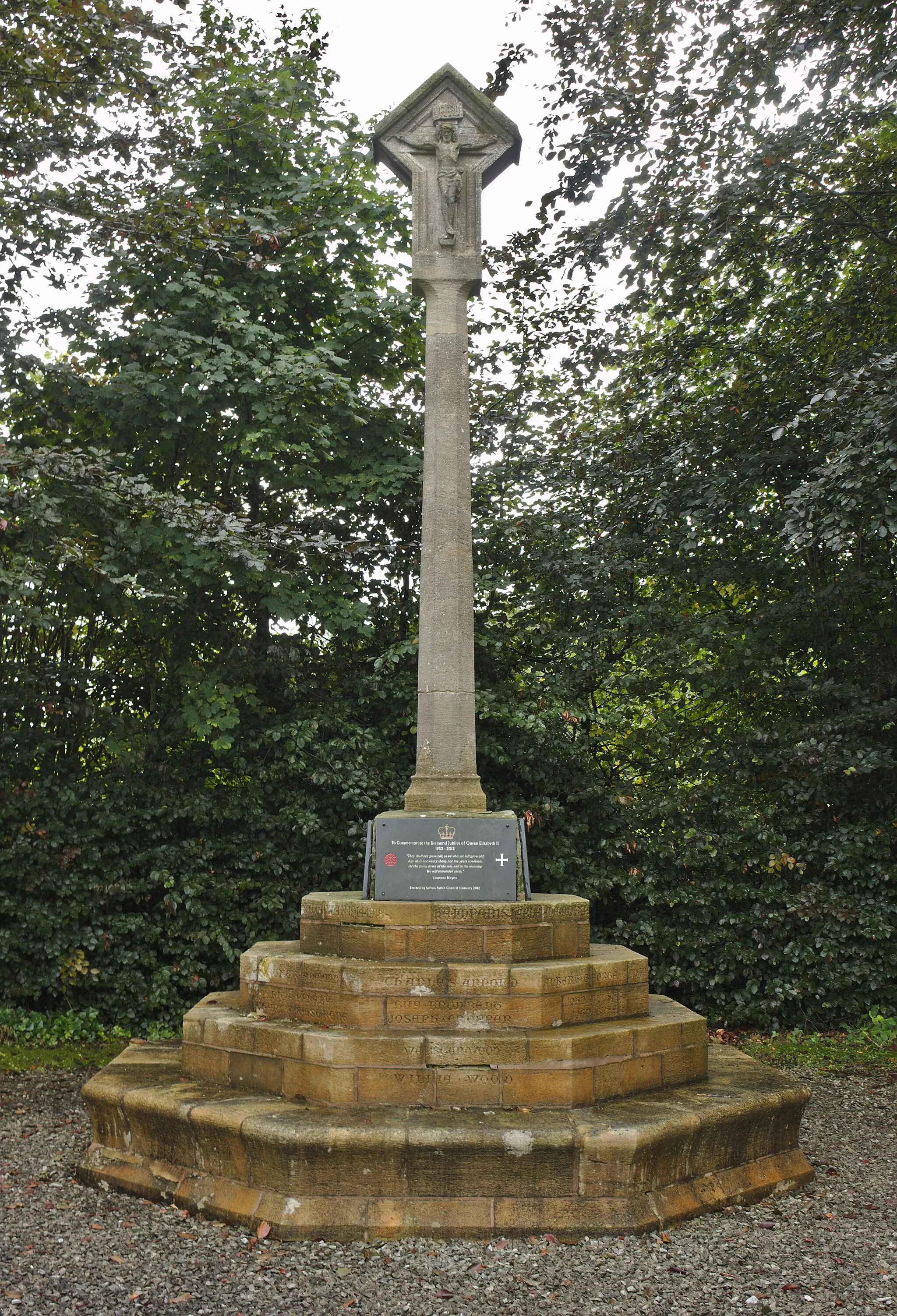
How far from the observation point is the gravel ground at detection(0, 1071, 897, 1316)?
396 cm

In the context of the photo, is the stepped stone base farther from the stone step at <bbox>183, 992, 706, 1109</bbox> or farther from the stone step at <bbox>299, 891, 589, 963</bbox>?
the stone step at <bbox>299, 891, 589, 963</bbox>

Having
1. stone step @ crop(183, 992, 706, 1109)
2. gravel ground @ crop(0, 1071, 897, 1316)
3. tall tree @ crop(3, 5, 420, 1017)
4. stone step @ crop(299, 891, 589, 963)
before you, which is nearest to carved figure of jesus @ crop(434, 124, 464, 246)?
tall tree @ crop(3, 5, 420, 1017)

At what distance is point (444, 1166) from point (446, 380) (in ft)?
15.3

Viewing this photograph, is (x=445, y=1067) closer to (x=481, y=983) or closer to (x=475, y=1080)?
(x=475, y=1080)

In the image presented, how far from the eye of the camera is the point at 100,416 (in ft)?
33.3

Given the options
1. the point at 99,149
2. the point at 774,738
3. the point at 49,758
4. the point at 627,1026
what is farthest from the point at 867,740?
the point at 99,149

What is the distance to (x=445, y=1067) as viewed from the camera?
5.15 m

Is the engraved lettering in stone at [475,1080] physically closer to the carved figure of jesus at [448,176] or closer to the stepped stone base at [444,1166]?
the stepped stone base at [444,1166]

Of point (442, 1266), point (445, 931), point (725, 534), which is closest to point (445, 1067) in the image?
point (445, 931)

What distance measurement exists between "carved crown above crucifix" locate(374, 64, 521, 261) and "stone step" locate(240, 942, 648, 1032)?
4.67 metres

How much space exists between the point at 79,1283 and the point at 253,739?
610cm

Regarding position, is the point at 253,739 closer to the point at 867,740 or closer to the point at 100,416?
the point at 100,416

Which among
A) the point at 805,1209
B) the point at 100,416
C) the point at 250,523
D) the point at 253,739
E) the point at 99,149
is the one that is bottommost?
the point at 805,1209

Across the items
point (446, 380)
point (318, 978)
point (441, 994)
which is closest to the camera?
point (441, 994)
